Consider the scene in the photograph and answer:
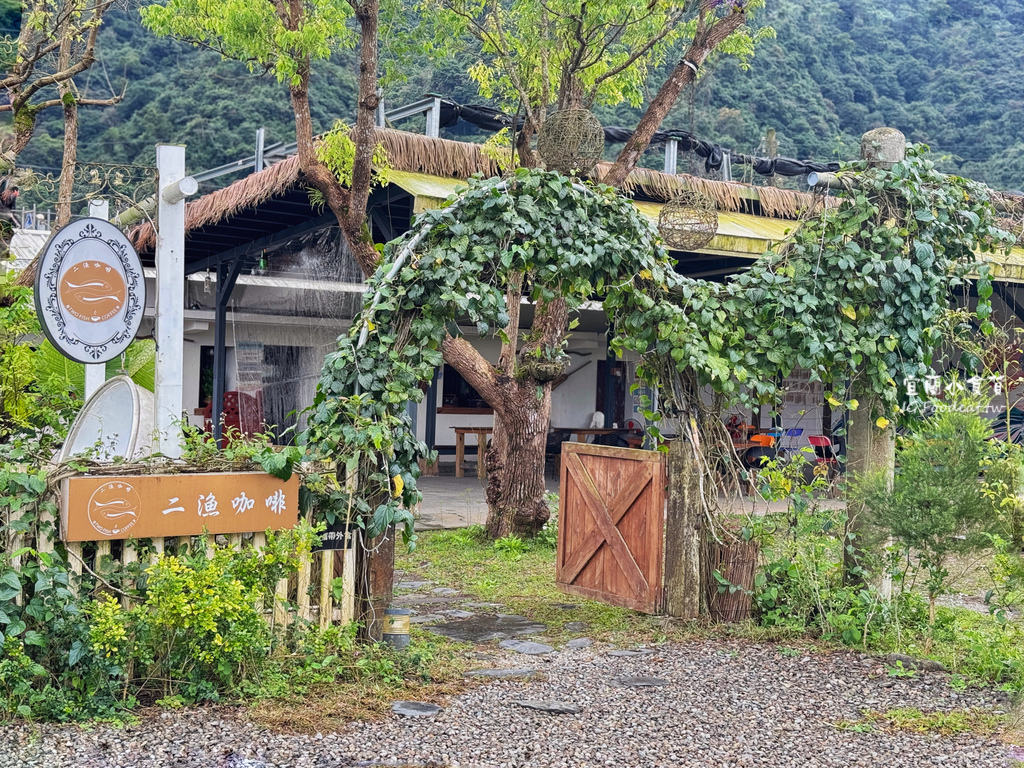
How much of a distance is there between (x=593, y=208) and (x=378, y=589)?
8.34 feet

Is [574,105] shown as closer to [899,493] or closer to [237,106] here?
[899,493]

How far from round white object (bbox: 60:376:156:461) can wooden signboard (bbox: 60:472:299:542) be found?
3.21ft

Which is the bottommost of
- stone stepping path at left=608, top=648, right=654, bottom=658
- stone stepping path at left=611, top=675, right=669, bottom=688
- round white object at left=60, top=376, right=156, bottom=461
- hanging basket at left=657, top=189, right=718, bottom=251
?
stone stepping path at left=611, top=675, right=669, bottom=688

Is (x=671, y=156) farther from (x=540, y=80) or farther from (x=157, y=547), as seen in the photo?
(x=157, y=547)

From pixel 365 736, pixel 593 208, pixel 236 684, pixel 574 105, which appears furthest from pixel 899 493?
pixel 574 105

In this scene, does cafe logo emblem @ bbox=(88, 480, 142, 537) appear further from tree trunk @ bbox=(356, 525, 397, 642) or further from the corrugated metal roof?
the corrugated metal roof

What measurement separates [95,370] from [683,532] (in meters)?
4.90

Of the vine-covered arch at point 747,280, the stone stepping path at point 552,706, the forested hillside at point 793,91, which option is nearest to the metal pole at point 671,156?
the forested hillside at point 793,91

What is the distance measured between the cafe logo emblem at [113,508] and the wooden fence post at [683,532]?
318 cm

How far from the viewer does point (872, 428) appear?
6434mm

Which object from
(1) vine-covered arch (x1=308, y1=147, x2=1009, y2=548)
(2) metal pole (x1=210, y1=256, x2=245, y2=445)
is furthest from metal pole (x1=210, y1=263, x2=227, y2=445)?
(1) vine-covered arch (x1=308, y1=147, x2=1009, y2=548)

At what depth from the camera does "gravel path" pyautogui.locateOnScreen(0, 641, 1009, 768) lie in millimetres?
3814

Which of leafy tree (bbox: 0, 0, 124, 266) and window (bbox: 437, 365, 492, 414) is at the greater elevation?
leafy tree (bbox: 0, 0, 124, 266)

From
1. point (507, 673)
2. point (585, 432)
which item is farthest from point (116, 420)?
point (585, 432)
